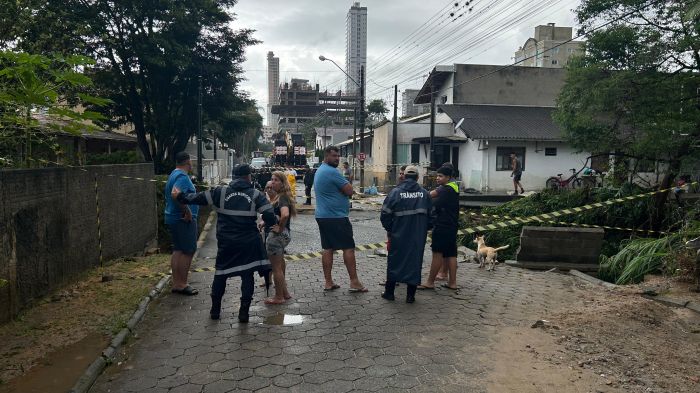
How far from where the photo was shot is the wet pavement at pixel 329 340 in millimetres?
4059

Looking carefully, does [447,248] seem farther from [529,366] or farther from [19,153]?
[19,153]

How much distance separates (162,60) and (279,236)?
1621 cm

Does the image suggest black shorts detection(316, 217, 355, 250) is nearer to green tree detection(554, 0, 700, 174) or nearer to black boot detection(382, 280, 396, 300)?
black boot detection(382, 280, 396, 300)

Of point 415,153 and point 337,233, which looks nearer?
point 337,233

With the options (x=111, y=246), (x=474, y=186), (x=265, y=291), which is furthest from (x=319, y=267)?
(x=474, y=186)

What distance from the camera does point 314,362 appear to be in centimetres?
441

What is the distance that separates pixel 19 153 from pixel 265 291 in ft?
11.8

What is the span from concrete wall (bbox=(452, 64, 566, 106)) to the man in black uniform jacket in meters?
27.8

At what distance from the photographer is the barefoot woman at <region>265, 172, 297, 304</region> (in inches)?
240

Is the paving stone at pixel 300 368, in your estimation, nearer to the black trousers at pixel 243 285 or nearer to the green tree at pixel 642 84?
the black trousers at pixel 243 285

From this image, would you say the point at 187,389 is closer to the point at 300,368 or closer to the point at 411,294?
the point at 300,368

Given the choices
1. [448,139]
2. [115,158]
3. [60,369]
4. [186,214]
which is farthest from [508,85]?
[60,369]

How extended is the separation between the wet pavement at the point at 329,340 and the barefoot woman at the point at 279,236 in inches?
7.9

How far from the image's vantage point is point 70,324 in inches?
208
